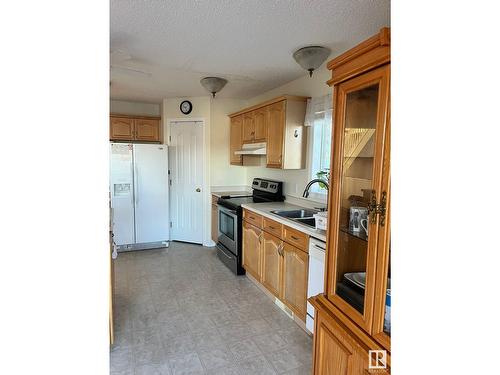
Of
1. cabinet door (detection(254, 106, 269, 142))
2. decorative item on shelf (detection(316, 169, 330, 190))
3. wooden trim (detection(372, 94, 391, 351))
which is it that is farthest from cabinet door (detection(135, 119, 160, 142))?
wooden trim (detection(372, 94, 391, 351))

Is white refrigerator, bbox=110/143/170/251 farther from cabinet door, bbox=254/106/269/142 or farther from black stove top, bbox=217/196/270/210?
cabinet door, bbox=254/106/269/142

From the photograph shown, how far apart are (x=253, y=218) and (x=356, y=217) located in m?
1.81

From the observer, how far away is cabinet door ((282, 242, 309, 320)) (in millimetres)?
2257

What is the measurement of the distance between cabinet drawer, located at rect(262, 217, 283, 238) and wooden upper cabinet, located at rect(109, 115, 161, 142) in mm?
2907

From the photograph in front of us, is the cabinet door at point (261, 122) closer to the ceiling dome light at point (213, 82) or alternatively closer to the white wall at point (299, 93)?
the white wall at point (299, 93)

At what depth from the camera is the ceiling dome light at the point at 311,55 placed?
224 cm

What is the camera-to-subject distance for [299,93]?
125 inches

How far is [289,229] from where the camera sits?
7.98ft

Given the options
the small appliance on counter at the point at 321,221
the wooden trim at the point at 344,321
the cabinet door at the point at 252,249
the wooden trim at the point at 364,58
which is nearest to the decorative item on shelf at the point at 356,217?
the wooden trim at the point at 344,321
